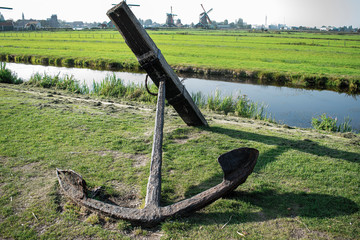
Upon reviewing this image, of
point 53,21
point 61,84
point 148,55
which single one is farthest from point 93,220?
point 53,21

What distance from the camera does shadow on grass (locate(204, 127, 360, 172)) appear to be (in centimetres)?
492

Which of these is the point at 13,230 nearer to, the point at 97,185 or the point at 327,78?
the point at 97,185

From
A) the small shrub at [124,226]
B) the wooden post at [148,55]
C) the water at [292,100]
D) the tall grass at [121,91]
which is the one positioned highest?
the wooden post at [148,55]

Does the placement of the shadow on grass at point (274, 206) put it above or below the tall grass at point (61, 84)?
below

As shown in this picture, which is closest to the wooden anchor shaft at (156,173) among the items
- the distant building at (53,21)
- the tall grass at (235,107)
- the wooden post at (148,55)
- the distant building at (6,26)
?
the wooden post at (148,55)

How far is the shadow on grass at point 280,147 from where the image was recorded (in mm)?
4918

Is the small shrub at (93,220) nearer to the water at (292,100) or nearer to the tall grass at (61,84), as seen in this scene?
the water at (292,100)

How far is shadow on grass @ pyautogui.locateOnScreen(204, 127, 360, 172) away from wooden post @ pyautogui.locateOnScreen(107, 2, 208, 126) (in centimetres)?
97

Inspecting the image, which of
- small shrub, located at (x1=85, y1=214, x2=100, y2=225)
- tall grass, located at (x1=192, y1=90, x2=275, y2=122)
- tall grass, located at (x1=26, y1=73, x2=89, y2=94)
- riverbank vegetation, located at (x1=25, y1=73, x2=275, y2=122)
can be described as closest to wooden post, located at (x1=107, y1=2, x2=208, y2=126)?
small shrub, located at (x1=85, y1=214, x2=100, y2=225)

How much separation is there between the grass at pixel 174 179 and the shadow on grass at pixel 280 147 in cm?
2

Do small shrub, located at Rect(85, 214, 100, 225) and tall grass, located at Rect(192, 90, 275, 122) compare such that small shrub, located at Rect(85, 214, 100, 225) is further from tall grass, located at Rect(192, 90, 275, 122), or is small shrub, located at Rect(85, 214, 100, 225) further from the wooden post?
tall grass, located at Rect(192, 90, 275, 122)

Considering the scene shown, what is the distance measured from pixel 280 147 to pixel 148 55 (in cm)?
296

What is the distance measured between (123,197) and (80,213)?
1.97ft

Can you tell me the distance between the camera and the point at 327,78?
59.6ft
